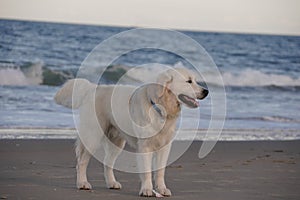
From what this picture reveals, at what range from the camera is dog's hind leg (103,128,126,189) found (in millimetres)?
7488

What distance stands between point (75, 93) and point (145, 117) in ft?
3.65

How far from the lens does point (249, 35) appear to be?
4025 centimetres

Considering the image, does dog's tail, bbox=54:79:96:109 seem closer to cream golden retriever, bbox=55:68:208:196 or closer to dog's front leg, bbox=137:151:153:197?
cream golden retriever, bbox=55:68:208:196

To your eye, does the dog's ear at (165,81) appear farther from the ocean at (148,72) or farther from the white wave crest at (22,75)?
the white wave crest at (22,75)

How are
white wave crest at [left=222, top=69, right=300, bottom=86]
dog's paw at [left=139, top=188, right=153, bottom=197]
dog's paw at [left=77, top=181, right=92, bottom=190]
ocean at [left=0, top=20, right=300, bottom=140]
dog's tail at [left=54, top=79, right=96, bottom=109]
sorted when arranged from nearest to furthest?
dog's paw at [left=139, top=188, right=153, bottom=197] < dog's paw at [left=77, top=181, right=92, bottom=190] < dog's tail at [left=54, top=79, right=96, bottom=109] < ocean at [left=0, top=20, right=300, bottom=140] < white wave crest at [left=222, top=69, right=300, bottom=86]

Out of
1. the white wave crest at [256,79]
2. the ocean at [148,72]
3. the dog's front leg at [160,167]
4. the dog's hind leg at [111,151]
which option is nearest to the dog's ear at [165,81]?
the dog's front leg at [160,167]

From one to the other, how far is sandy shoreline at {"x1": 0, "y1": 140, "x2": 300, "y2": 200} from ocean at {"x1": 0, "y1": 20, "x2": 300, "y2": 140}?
48.2 inches

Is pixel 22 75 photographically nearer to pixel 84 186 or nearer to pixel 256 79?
pixel 256 79

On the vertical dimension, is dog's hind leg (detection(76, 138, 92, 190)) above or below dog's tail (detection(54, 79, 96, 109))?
below

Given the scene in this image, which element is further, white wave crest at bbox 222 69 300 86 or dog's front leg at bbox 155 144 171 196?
white wave crest at bbox 222 69 300 86

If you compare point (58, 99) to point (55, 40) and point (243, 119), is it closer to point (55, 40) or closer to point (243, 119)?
point (243, 119)

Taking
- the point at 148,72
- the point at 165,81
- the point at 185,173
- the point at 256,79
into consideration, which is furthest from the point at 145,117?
the point at 256,79

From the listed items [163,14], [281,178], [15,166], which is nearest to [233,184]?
[281,178]

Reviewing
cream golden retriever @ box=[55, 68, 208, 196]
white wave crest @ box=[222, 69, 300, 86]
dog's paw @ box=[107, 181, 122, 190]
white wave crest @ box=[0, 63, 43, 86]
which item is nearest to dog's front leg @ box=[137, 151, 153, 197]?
cream golden retriever @ box=[55, 68, 208, 196]
